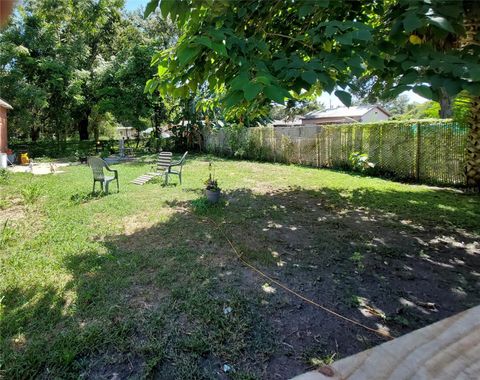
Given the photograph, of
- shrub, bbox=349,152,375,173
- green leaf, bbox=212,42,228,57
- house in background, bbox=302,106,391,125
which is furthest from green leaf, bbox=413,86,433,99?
house in background, bbox=302,106,391,125

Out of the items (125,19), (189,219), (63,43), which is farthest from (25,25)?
(189,219)

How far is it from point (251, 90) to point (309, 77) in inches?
20.2

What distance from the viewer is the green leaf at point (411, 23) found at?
203cm

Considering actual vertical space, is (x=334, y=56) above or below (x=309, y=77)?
above

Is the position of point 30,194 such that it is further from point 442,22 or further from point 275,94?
point 442,22

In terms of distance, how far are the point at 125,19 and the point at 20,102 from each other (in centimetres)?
1060

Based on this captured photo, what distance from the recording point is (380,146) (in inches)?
405

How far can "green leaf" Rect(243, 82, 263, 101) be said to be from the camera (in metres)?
1.86

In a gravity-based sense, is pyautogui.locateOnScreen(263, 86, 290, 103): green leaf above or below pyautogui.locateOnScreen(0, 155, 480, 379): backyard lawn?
above

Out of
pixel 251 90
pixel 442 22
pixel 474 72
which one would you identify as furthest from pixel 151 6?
pixel 474 72

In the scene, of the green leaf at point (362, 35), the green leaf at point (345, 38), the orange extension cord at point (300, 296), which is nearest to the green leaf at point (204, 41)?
the green leaf at point (345, 38)

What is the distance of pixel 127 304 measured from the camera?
287 centimetres

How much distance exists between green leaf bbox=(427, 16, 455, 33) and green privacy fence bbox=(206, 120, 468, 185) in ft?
24.0

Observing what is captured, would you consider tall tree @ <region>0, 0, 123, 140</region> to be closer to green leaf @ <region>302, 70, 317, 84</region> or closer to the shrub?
the shrub
